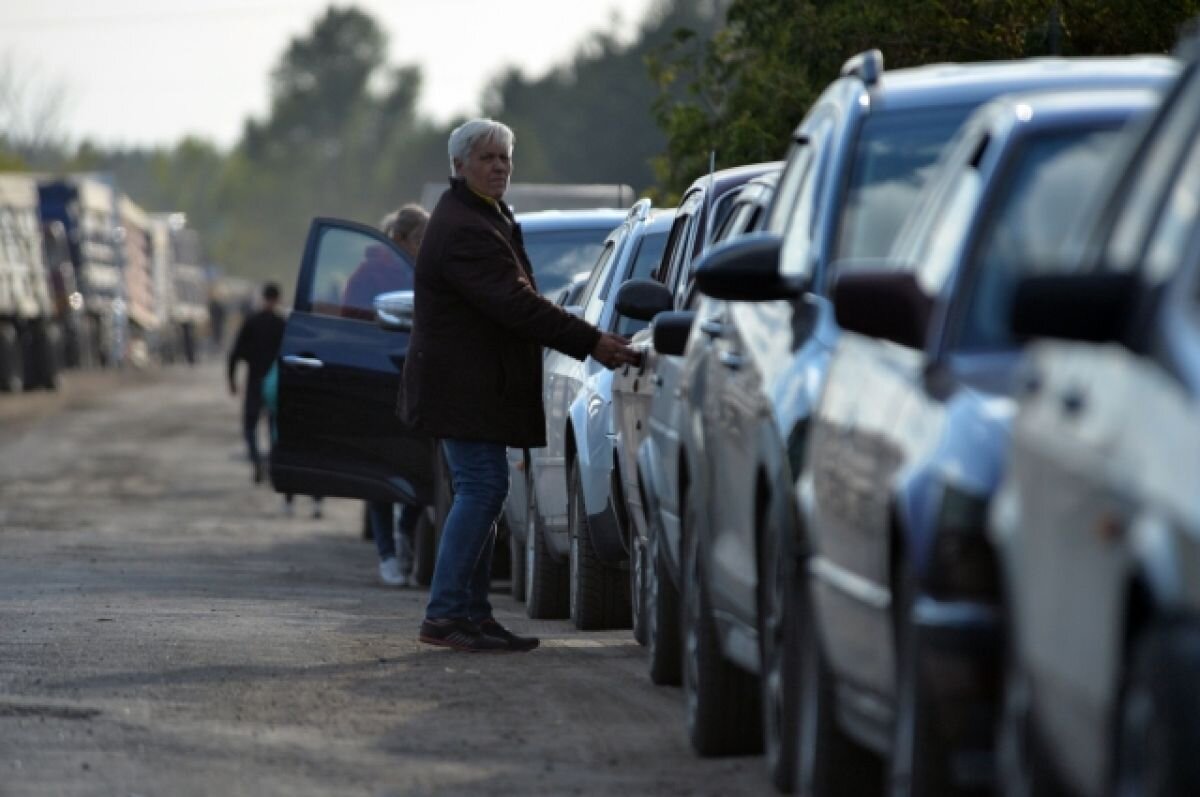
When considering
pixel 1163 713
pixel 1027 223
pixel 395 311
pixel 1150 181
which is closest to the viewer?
pixel 1163 713

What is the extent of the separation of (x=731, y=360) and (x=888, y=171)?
0.70m

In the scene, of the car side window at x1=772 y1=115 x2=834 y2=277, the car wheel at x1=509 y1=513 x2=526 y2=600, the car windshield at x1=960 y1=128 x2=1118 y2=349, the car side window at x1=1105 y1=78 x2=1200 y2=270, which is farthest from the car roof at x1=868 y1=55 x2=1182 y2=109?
the car wheel at x1=509 y1=513 x2=526 y2=600

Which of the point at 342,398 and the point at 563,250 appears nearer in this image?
the point at 342,398

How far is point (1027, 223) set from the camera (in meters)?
6.09

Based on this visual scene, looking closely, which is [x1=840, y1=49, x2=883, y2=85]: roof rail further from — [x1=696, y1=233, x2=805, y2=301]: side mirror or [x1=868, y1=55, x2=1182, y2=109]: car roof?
[x1=696, y1=233, x2=805, y2=301]: side mirror

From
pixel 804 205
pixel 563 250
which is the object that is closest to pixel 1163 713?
pixel 804 205

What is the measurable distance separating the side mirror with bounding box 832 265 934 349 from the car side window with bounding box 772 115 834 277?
1455 millimetres

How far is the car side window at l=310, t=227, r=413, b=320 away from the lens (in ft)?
53.1

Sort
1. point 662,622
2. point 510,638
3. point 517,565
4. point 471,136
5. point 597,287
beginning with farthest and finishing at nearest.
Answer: point 517,565 < point 597,287 < point 471,136 < point 510,638 < point 662,622

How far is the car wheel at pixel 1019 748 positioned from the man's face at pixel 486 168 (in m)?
6.46

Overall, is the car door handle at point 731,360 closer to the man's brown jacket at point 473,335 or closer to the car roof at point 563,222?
the man's brown jacket at point 473,335

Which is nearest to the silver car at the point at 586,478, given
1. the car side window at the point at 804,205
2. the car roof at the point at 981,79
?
the car side window at the point at 804,205

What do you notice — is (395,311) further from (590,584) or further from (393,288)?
(590,584)

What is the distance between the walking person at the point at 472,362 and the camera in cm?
1143
